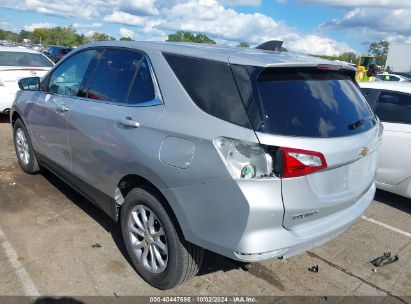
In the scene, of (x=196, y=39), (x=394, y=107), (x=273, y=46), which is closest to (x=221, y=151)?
(x=273, y=46)

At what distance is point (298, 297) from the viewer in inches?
121

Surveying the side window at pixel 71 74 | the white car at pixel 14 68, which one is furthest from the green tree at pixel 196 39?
the white car at pixel 14 68

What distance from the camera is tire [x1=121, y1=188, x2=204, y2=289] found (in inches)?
107

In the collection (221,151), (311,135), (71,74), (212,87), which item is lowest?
(221,151)

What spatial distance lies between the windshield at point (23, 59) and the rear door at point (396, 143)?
→ 24.5 ft

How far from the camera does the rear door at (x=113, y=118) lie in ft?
9.54

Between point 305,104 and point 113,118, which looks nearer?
point 305,104

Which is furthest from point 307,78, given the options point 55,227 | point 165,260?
point 55,227

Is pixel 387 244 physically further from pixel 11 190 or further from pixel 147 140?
pixel 11 190

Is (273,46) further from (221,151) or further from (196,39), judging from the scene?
(196,39)

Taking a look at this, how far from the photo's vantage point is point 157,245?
2.94m

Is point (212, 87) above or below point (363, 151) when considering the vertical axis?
above

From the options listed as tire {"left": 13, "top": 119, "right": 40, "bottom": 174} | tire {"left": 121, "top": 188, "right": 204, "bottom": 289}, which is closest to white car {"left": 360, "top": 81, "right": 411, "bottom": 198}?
tire {"left": 121, "top": 188, "right": 204, "bottom": 289}

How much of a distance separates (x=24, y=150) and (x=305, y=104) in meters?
4.16
